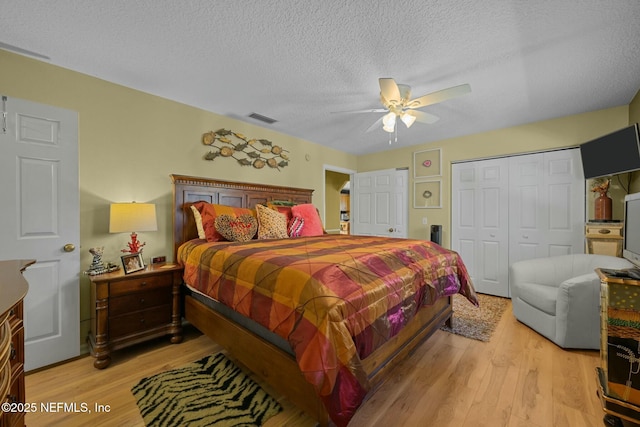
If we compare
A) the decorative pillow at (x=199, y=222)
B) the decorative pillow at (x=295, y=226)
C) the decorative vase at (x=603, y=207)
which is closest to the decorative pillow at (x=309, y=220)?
the decorative pillow at (x=295, y=226)

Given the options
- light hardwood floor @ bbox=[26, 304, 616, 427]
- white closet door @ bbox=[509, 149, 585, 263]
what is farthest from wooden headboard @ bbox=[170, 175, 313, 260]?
white closet door @ bbox=[509, 149, 585, 263]

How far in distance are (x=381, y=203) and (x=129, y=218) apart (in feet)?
13.0

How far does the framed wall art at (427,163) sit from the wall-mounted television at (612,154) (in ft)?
5.61

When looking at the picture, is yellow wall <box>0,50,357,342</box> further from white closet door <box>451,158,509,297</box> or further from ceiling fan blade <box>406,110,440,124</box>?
white closet door <box>451,158,509,297</box>

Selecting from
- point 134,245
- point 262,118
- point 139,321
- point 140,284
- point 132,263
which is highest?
point 262,118

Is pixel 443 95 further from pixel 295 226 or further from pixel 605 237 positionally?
pixel 605 237

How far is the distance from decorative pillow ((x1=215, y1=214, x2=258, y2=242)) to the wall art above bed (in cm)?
100

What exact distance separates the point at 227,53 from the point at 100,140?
4.91ft

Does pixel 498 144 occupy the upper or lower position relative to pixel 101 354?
upper

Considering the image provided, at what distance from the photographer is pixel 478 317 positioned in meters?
2.93

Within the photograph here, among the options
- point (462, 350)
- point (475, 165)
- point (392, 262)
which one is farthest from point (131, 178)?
point (475, 165)

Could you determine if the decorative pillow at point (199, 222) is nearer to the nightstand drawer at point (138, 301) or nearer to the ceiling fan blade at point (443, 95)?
the nightstand drawer at point (138, 301)

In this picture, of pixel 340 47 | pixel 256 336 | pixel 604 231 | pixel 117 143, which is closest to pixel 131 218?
pixel 117 143

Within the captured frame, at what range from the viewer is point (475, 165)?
13.1 feet
